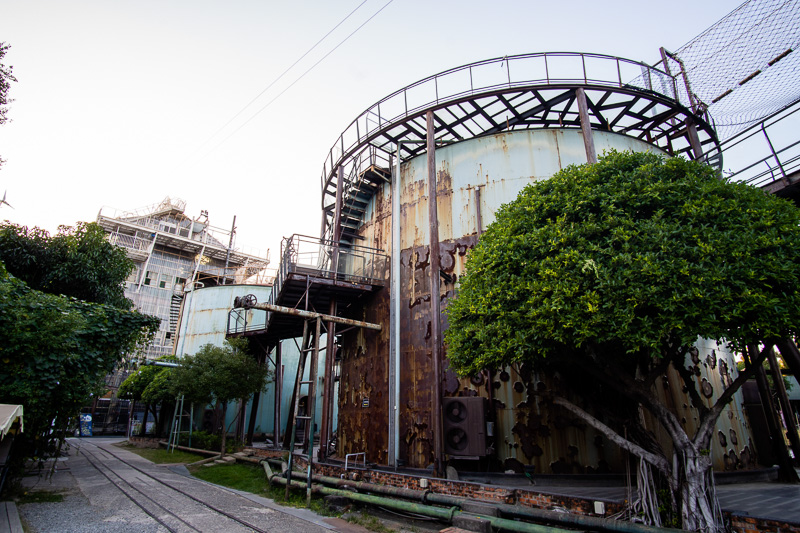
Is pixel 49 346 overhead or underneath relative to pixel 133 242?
underneath

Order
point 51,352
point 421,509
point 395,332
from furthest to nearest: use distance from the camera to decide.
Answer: point 395,332, point 51,352, point 421,509

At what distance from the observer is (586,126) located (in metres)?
10.8

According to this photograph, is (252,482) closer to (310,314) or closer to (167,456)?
(310,314)

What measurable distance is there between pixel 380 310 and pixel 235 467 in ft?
24.5

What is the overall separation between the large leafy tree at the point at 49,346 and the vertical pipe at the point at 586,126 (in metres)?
12.2

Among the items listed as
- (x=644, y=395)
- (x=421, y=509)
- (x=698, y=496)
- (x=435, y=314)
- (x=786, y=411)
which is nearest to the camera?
(x=698, y=496)

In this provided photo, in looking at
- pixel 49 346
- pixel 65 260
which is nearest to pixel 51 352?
pixel 49 346

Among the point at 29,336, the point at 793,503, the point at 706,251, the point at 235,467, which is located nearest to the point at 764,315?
the point at 706,251

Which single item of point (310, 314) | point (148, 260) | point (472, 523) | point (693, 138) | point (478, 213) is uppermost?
point (148, 260)

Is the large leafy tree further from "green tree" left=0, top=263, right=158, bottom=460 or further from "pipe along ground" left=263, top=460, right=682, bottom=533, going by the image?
"pipe along ground" left=263, top=460, right=682, bottom=533

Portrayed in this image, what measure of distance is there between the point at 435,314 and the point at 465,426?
2742mm

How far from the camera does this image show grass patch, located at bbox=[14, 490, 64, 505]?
8.36 metres

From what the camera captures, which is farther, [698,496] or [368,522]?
[368,522]

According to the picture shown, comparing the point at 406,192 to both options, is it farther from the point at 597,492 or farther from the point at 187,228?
the point at 187,228
